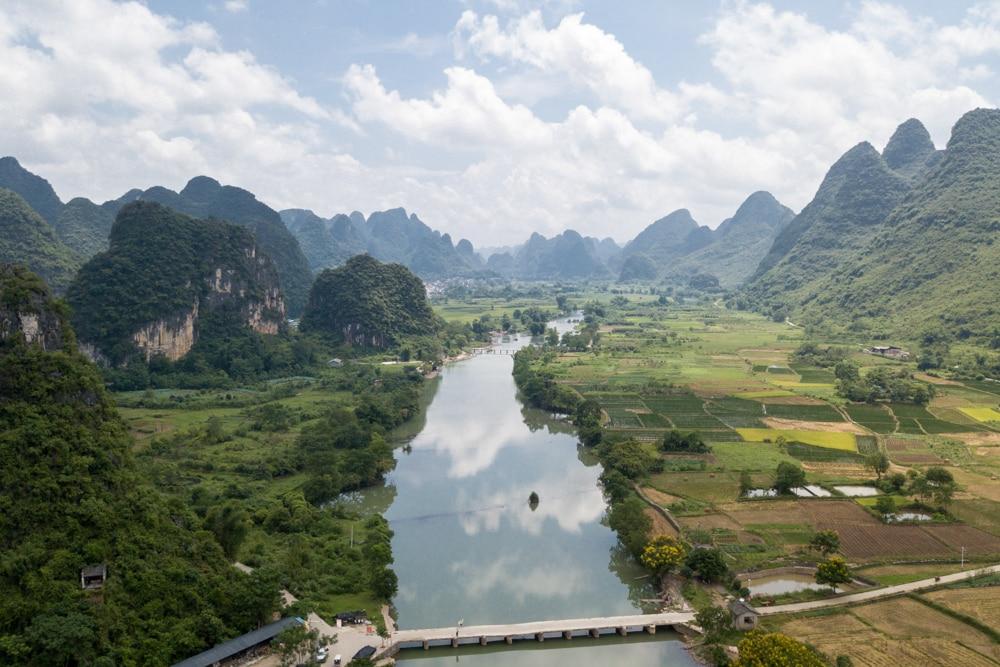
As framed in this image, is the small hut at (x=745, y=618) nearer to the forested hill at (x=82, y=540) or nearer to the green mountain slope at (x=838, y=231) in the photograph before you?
the forested hill at (x=82, y=540)

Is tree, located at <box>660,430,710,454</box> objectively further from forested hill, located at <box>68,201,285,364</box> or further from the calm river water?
forested hill, located at <box>68,201,285,364</box>

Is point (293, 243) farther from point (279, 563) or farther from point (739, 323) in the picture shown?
point (279, 563)

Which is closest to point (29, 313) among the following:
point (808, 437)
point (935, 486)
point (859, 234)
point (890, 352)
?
point (935, 486)

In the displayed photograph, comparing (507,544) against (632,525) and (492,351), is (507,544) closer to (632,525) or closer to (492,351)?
(632,525)

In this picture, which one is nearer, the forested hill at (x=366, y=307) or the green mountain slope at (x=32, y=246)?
the green mountain slope at (x=32, y=246)

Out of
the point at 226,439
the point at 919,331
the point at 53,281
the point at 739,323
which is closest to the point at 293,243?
the point at 53,281

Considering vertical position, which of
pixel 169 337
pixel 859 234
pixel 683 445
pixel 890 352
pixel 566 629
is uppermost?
pixel 859 234

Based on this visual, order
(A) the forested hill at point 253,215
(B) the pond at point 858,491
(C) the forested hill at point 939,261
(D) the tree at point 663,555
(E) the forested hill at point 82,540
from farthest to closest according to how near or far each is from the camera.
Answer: (A) the forested hill at point 253,215 < (C) the forested hill at point 939,261 < (B) the pond at point 858,491 < (D) the tree at point 663,555 < (E) the forested hill at point 82,540

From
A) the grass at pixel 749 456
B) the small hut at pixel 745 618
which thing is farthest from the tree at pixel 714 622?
the grass at pixel 749 456
